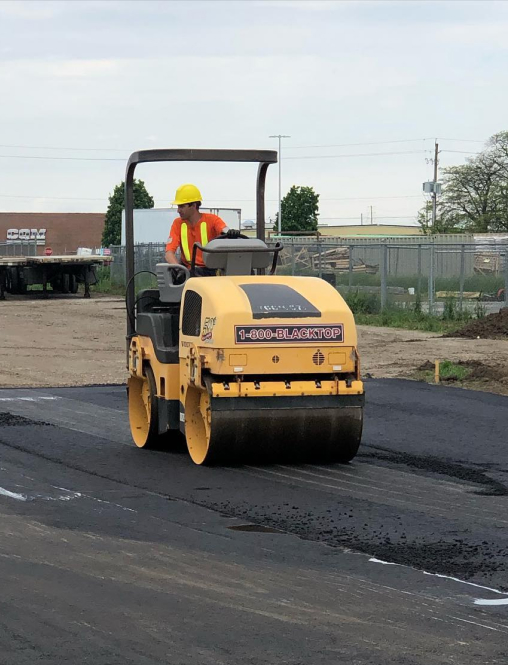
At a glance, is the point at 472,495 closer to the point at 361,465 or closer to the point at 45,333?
the point at 361,465

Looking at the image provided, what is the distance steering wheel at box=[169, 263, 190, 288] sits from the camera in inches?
413

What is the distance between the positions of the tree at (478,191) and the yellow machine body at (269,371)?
223 ft

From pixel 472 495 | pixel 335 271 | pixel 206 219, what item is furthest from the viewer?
pixel 335 271

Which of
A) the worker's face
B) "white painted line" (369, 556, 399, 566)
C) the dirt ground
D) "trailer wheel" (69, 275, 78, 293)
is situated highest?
the worker's face

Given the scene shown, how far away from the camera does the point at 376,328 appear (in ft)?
93.0

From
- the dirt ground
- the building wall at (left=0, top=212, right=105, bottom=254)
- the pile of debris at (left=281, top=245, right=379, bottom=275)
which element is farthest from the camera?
the building wall at (left=0, top=212, right=105, bottom=254)

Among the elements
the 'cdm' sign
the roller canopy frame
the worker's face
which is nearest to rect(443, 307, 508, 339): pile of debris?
the roller canopy frame

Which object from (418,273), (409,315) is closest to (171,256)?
(409,315)

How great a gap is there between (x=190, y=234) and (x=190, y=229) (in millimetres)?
43

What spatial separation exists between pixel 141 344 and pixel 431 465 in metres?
2.72

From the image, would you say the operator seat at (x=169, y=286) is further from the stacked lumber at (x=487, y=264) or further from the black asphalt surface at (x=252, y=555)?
the stacked lumber at (x=487, y=264)

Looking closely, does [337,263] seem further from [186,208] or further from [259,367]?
[259,367]

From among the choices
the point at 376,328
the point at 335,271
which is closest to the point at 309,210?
the point at 335,271

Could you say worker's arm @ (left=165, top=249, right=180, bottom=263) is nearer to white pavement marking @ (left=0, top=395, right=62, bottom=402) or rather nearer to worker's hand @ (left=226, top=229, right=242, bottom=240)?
worker's hand @ (left=226, top=229, right=242, bottom=240)
